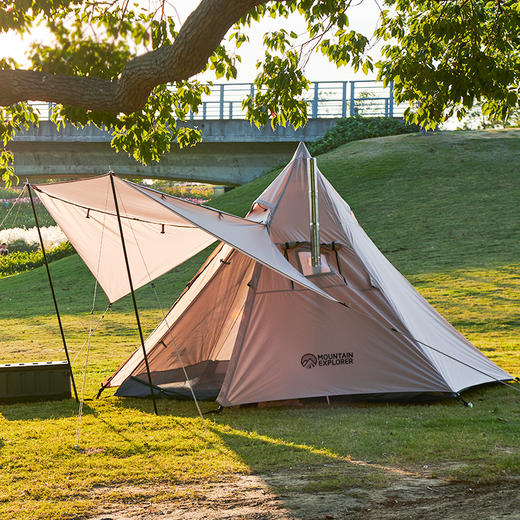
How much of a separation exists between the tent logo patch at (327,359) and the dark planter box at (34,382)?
2.71 m

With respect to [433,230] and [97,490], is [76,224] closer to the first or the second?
[97,490]

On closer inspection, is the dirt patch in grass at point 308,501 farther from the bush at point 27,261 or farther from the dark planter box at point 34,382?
the bush at point 27,261

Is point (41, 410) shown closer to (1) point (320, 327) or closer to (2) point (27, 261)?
(1) point (320, 327)

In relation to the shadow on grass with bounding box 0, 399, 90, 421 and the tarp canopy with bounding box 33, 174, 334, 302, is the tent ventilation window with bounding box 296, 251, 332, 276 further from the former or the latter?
the shadow on grass with bounding box 0, 399, 90, 421

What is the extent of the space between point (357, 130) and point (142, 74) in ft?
89.2

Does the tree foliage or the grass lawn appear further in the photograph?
the tree foliage

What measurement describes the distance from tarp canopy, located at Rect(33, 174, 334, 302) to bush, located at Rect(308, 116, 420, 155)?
22.8 m

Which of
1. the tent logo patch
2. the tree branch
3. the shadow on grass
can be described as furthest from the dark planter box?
the tree branch

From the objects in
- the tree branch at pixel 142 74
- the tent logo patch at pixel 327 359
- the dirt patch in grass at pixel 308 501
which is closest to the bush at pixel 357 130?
the tent logo patch at pixel 327 359

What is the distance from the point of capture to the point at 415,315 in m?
8.65

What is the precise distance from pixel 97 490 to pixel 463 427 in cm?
334

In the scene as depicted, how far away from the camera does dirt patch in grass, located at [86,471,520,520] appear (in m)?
4.92

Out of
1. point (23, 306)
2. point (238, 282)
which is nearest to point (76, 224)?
point (238, 282)

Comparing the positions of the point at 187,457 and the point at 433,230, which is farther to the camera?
the point at 433,230
